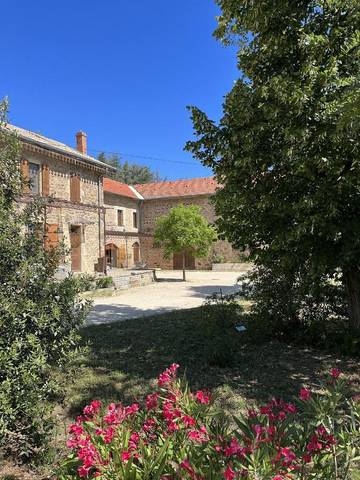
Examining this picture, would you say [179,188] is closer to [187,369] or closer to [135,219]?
[135,219]

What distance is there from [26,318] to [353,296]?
15.6ft

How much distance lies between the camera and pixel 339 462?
2047 mm

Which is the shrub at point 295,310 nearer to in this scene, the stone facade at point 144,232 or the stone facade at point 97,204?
the stone facade at point 97,204

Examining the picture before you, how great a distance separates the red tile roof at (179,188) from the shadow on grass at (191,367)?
25.1 meters

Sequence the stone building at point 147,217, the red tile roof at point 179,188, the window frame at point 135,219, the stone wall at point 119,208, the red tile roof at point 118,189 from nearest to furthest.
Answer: the stone wall at point 119,208 < the stone building at point 147,217 < the red tile roof at point 118,189 < the red tile roof at point 179,188 < the window frame at point 135,219

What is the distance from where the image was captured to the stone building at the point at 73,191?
18109 millimetres

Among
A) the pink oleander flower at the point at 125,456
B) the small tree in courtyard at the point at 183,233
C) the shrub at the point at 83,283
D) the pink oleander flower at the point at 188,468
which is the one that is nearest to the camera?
the pink oleander flower at the point at 188,468

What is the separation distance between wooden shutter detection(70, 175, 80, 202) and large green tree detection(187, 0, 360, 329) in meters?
15.9

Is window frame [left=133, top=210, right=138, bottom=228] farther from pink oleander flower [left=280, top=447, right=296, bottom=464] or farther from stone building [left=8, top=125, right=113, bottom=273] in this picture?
pink oleander flower [left=280, top=447, right=296, bottom=464]

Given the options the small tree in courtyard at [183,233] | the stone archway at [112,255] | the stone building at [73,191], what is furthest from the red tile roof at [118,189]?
the small tree in courtyard at [183,233]

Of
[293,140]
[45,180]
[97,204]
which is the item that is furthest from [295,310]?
[97,204]

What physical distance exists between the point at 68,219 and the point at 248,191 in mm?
16045

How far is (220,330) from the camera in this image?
647cm

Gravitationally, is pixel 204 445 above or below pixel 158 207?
below
